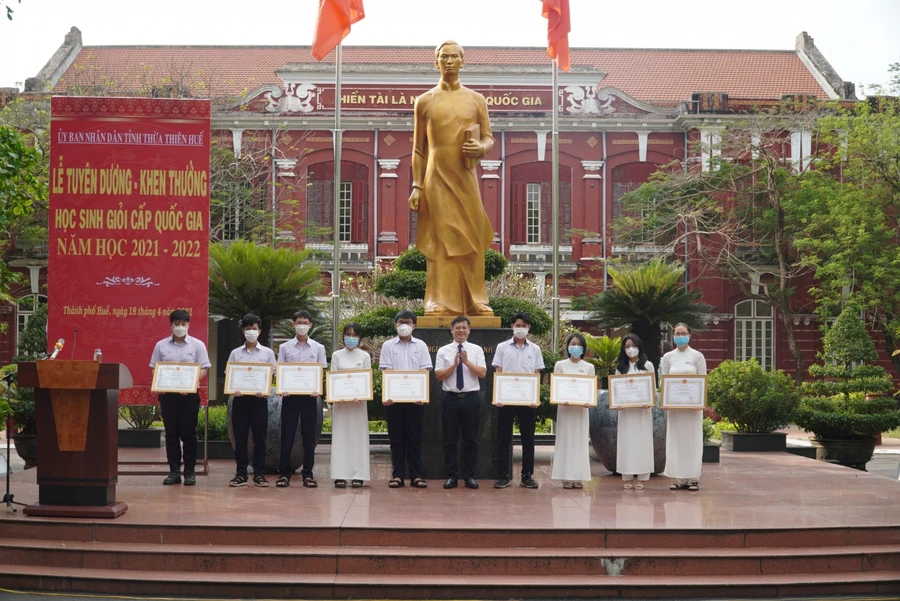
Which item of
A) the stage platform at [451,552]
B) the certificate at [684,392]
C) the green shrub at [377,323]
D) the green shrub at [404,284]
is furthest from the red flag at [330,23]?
the stage platform at [451,552]

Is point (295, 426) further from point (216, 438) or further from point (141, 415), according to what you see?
point (141, 415)

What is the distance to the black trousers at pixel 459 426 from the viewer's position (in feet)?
33.1

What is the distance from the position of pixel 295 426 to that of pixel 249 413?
47 cm

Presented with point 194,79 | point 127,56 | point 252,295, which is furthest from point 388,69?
point 252,295

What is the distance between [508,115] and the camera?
101 ft

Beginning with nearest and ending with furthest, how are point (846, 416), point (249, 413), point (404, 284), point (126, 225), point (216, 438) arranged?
point (249, 413), point (126, 225), point (216, 438), point (404, 284), point (846, 416)

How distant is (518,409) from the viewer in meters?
10.3

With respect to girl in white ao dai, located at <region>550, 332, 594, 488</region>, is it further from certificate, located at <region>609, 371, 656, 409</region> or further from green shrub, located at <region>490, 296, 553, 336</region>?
green shrub, located at <region>490, 296, 553, 336</region>

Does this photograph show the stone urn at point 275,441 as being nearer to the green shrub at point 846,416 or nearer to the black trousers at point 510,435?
the black trousers at point 510,435

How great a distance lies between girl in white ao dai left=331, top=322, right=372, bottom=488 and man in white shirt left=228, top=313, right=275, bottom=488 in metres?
0.71

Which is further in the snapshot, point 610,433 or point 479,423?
point 610,433

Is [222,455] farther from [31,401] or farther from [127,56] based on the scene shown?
[127,56]

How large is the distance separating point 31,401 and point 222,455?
12.8ft

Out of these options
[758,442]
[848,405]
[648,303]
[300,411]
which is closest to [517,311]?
[648,303]
